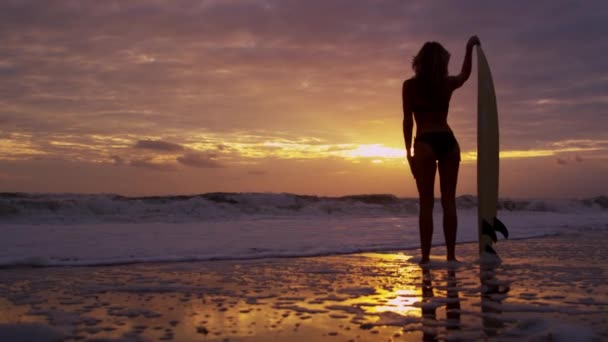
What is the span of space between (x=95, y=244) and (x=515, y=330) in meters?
4.89

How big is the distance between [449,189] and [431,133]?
462mm

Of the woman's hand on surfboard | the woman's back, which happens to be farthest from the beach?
the woman's hand on surfboard

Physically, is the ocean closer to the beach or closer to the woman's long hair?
the beach

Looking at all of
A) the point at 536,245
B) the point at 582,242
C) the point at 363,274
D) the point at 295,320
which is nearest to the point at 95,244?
the point at 363,274

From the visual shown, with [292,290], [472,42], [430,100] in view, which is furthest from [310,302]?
[472,42]

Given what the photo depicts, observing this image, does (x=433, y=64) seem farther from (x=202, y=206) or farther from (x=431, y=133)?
(x=202, y=206)

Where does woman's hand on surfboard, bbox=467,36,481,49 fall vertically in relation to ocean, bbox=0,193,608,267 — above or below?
above

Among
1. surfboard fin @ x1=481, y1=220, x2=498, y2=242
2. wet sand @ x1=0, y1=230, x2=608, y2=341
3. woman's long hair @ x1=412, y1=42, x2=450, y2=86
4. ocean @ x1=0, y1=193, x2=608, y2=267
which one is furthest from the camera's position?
ocean @ x1=0, y1=193, x2=608, y2=267

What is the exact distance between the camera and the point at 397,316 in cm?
235

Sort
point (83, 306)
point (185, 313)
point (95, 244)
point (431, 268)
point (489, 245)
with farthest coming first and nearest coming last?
point (95, 244)
point (489, 245)
point (431, 268)
point (83, 306)
point (185, 313)

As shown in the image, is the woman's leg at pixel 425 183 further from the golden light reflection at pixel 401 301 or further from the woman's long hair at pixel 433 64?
the golden light reflection at pixel 401 301

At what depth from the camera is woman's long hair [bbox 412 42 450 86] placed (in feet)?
13.9

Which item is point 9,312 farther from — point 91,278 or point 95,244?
point 95,244

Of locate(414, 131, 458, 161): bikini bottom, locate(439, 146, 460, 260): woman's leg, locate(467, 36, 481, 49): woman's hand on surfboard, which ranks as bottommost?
locate(439, 146, 460, 260): woman's leg
